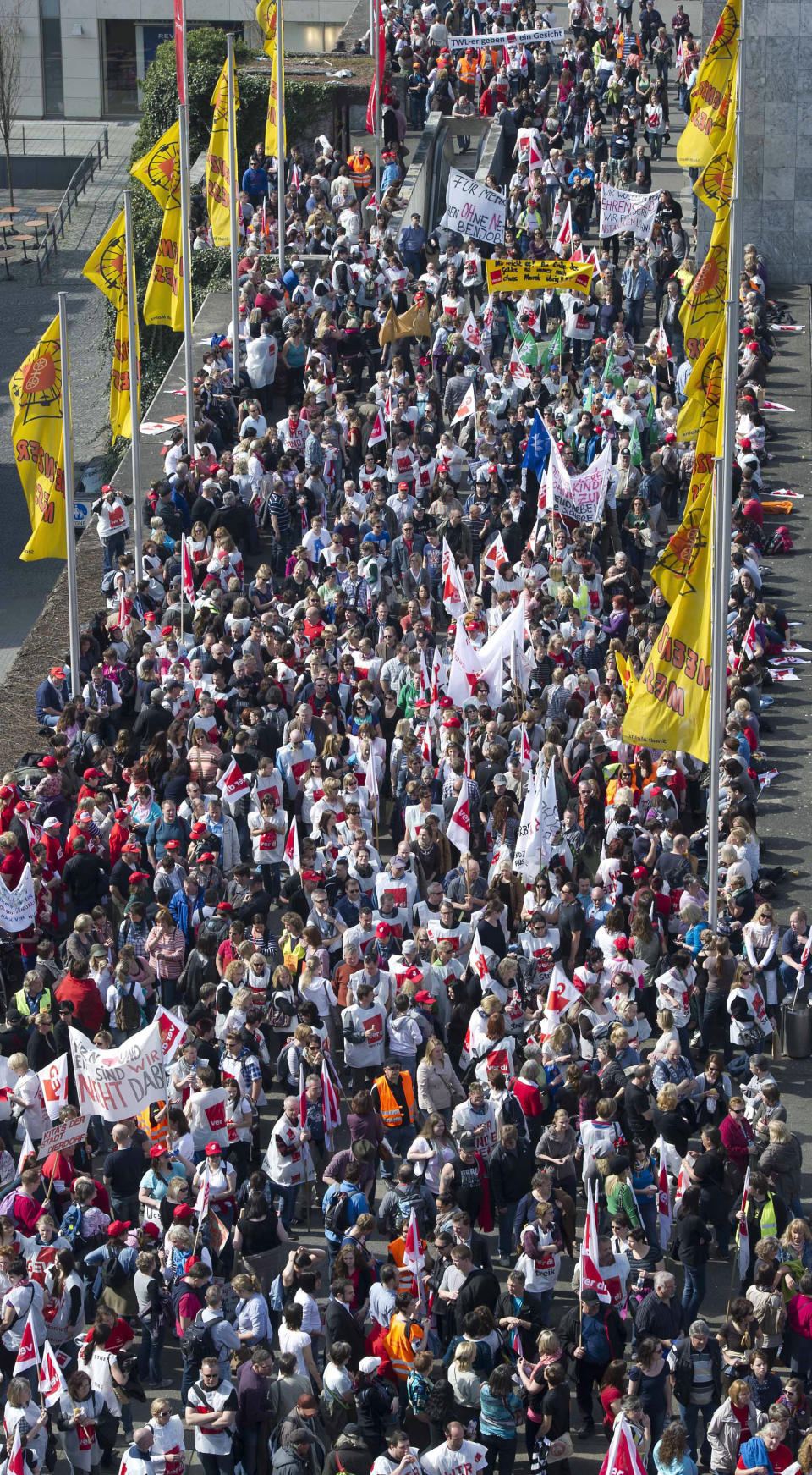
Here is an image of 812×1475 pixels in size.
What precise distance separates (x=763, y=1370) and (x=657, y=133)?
97.6ft

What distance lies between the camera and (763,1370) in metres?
16.7

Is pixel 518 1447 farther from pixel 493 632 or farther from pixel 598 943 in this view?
pixel 493 632

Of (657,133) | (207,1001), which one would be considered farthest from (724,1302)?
(657,133)

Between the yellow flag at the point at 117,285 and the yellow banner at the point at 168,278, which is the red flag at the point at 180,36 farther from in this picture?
the yellow flag at the point at 117,285

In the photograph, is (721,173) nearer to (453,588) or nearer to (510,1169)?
(453,588)

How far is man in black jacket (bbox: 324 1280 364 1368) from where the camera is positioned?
57.1 ft

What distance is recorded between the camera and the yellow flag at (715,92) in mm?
27812

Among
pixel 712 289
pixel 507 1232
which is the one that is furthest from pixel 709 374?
pixel 507 1232

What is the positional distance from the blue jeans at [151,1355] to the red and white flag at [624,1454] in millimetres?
3547

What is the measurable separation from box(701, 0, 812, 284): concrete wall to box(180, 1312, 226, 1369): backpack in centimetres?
2697

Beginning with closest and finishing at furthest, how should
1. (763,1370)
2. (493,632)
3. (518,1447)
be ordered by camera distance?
1. (763,1370)
2. (518,1447)
3. (493,632)

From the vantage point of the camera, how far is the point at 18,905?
2219 cm

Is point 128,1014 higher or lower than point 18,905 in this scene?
lower

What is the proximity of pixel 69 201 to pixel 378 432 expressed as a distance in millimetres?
32100
